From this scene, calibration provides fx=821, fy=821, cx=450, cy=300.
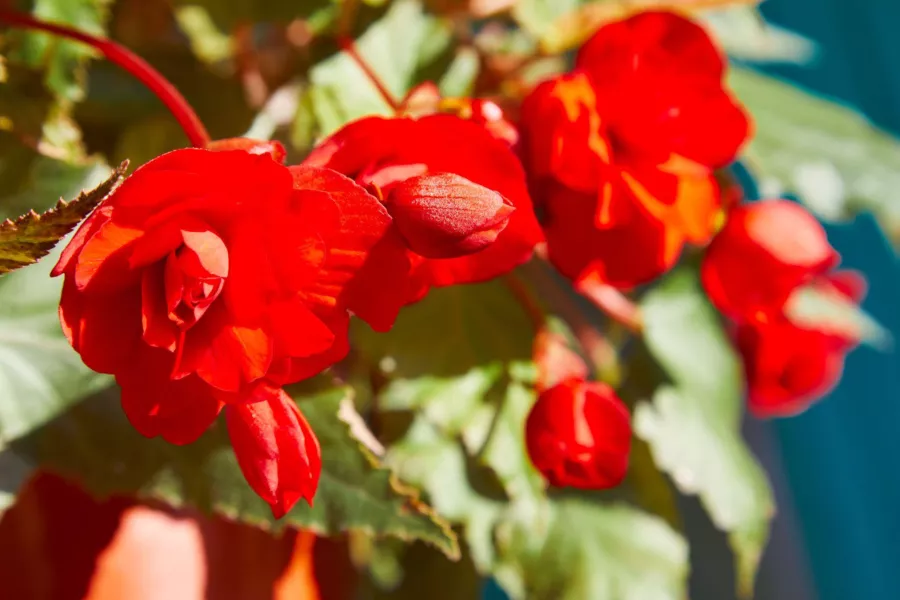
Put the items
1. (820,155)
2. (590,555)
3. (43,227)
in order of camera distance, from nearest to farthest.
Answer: (43,227), (590,555), (820,155)

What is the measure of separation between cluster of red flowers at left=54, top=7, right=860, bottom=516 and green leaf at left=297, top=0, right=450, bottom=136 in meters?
0.08

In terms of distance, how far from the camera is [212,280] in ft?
0.63

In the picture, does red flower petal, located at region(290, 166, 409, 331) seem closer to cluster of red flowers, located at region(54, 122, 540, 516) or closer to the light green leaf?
cluster of red flowers, located at region(54, 122, 540, 516)

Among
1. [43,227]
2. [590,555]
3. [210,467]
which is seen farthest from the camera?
[590,555]

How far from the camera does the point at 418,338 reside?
1.18 feet

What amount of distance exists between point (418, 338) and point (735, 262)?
14 centimetres

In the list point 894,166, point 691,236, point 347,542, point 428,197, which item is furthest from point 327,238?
point 894,166

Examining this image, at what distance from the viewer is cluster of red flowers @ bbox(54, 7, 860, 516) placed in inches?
7.5

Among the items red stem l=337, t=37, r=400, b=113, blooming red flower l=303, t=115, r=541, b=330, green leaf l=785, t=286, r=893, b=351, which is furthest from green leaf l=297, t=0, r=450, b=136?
green leaf l=785, t=286, r=893, b=351

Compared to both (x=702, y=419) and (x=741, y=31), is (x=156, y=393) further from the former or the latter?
(x=741, y=31)

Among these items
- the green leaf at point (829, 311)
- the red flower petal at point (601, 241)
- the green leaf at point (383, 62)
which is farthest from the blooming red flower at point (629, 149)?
→ the green leaf at point (829, 311)

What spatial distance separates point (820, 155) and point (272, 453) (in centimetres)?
42

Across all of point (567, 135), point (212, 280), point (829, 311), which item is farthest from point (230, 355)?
point (829, 311)

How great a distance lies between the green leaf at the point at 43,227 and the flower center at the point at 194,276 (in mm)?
20
